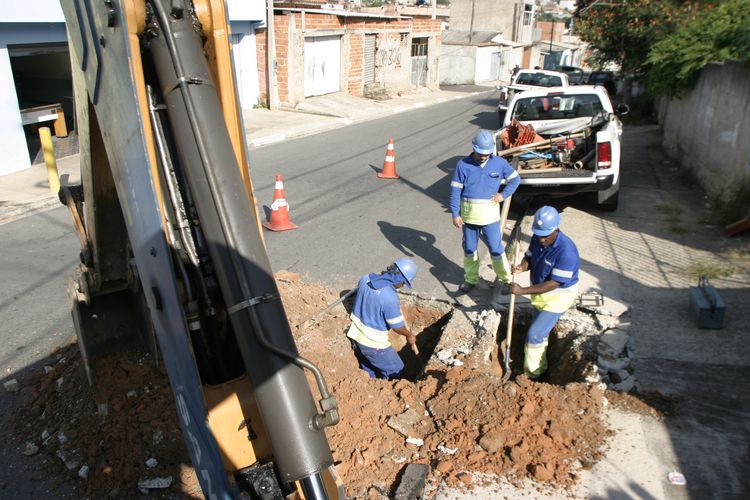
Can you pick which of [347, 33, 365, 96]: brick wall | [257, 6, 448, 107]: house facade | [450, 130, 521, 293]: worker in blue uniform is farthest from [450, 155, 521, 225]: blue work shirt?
[347, 33, 365, 96]: brick wall

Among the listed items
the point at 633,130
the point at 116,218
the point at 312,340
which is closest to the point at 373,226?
the point at 312,340

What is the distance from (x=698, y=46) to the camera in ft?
45.1

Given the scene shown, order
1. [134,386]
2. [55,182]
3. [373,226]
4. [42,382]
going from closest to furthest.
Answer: [134,386] < [42,382] < [373,226] < [55,182]

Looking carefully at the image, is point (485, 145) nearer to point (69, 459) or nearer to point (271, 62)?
point (69, 459)

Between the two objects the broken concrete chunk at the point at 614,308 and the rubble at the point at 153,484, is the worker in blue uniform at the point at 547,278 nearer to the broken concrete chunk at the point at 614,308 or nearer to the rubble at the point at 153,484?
the broken concrete chunk at the point at 614,308

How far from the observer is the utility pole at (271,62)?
21.2 metres

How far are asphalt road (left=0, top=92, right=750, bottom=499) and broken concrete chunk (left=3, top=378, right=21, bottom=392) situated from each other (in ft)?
0.51

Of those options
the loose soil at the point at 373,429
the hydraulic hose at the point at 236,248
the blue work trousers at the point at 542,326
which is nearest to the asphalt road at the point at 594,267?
the loose soil at the point at 373,429

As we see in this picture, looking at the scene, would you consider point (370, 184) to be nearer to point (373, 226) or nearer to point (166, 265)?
point (373, 226)

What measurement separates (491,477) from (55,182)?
10284 mm

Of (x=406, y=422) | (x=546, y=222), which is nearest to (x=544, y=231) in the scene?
(x=546, y=222)

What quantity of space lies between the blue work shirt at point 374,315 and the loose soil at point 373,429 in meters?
0.46

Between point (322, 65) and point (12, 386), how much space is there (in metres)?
21.6

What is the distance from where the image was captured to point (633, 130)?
2038 centimetres
